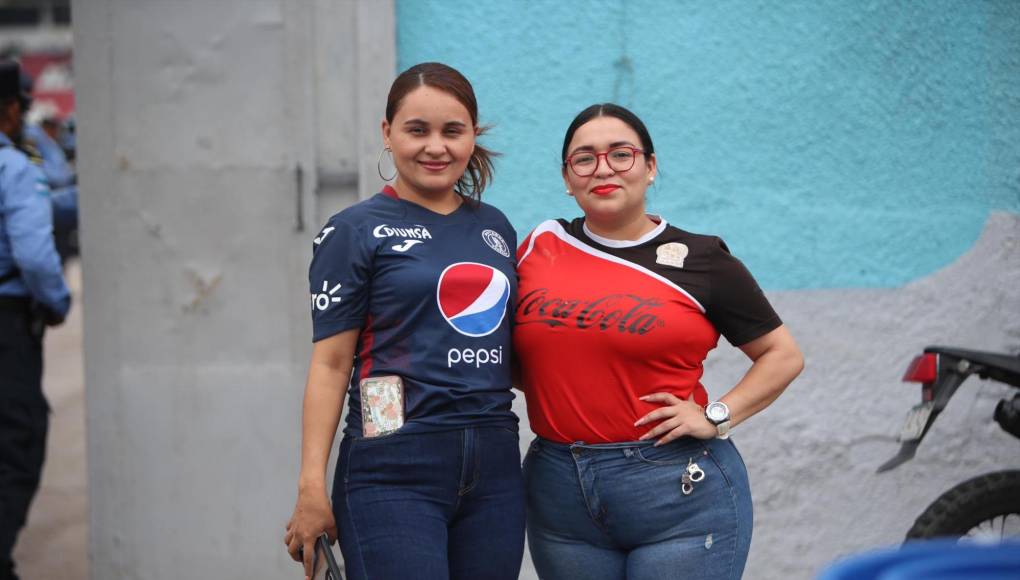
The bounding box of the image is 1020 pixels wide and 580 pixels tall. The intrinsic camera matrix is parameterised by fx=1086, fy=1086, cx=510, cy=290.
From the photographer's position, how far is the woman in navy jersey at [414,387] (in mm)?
2486

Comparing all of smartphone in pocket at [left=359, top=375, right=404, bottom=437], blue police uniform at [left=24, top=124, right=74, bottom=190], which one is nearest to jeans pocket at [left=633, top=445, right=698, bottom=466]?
smartphone in pocket at [left=359, top=375, right=404, bottom=437]

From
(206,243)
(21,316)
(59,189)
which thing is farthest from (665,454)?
(59,189)

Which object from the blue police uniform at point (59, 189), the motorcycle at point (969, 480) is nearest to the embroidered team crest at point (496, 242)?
the motorcycle at point (969, 480)

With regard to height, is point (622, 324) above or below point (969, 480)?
above

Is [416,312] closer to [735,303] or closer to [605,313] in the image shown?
[605,313]

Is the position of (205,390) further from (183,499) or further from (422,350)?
(422,350)

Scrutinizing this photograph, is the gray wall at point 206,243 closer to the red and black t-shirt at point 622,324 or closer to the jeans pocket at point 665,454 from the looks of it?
the red and black t-shirt at point 622,324

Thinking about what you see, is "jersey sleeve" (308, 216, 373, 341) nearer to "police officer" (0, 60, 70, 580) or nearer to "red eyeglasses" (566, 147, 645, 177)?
"red eyeglasses" (566, 147, 645, 177)

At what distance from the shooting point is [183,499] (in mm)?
4438

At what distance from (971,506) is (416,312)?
6.71 feet

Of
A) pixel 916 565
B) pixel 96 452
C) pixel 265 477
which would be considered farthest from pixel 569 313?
pixel 96 452

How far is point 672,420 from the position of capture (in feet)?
8.50

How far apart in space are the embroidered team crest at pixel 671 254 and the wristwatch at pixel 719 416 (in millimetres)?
357

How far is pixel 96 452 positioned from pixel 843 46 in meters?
3.46
